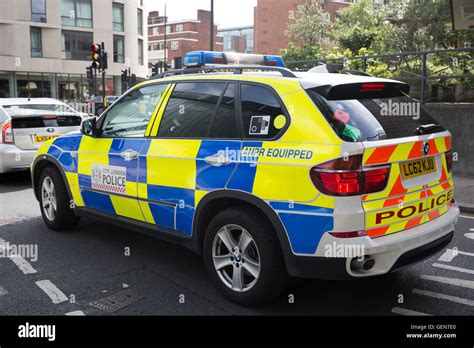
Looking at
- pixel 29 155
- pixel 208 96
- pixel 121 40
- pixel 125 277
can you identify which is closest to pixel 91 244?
pixel 125 277

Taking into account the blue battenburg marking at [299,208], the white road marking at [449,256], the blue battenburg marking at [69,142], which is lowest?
the white road marking at [449,256]

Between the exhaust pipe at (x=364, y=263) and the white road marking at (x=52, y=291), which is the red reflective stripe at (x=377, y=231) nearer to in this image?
the exhaust pipe at (x=364, y=263)

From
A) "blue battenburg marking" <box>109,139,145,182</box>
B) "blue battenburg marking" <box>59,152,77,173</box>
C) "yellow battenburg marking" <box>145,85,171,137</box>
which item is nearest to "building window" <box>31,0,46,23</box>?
"blue battenburg marking" <box>59,152,77,173</box>

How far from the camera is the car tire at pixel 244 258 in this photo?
3.50 m

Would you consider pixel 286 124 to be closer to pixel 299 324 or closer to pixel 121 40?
pixel 299 324

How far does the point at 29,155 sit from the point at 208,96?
5.84 metres

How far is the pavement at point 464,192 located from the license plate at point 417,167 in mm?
3933

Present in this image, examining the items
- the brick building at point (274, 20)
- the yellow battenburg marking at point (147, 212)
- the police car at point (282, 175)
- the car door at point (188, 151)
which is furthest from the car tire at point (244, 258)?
the brick building at point (274, 20)

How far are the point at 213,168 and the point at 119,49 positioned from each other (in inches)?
1897

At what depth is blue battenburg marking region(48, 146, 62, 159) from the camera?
220 inches

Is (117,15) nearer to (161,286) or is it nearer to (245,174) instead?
(161,286)

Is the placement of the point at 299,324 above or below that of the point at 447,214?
below

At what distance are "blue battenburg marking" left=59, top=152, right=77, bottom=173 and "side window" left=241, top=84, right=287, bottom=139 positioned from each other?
2414 mm

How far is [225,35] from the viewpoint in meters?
116
